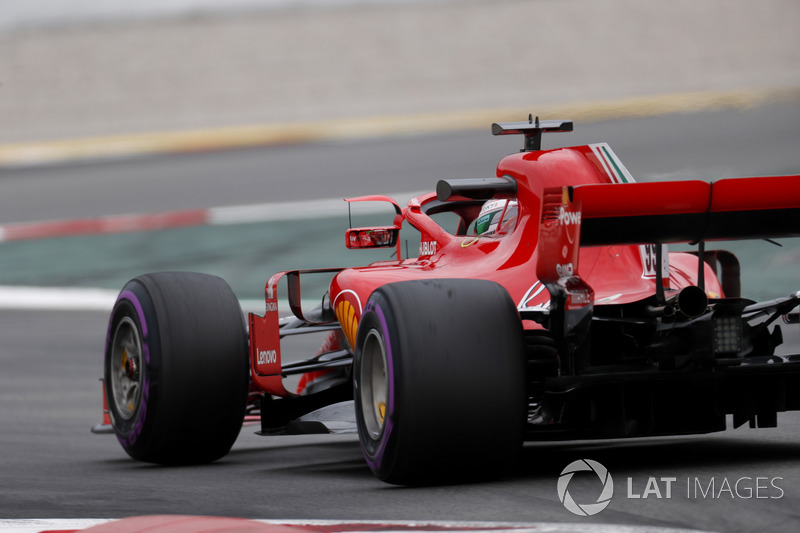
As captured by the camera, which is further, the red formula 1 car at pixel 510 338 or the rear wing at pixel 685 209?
the rear wing at pixel 685 209

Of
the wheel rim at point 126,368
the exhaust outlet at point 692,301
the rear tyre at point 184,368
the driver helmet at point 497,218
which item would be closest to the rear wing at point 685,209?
the exhaust outlet at point 692,301

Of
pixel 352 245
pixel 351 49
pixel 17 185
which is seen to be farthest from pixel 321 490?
pixel 351 49

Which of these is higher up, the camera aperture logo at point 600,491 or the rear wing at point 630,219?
the rear wing at point 630,219

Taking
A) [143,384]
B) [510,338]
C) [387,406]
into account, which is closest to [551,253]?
[510,338]

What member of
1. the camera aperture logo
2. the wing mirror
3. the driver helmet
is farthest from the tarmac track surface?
the wing mirror

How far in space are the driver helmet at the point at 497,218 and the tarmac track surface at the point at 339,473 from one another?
0.86m

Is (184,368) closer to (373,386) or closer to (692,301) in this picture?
(373,386)

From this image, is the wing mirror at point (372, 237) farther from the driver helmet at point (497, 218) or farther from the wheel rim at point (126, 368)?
the wheel rim at point (126, 368)

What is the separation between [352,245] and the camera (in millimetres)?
7301

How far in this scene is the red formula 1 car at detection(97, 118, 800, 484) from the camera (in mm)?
4773

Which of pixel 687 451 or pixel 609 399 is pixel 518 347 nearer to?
pixel 609 399

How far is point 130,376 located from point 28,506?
1.73 m

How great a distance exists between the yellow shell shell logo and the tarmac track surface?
0.65 m

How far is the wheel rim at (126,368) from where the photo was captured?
21.6 ft
